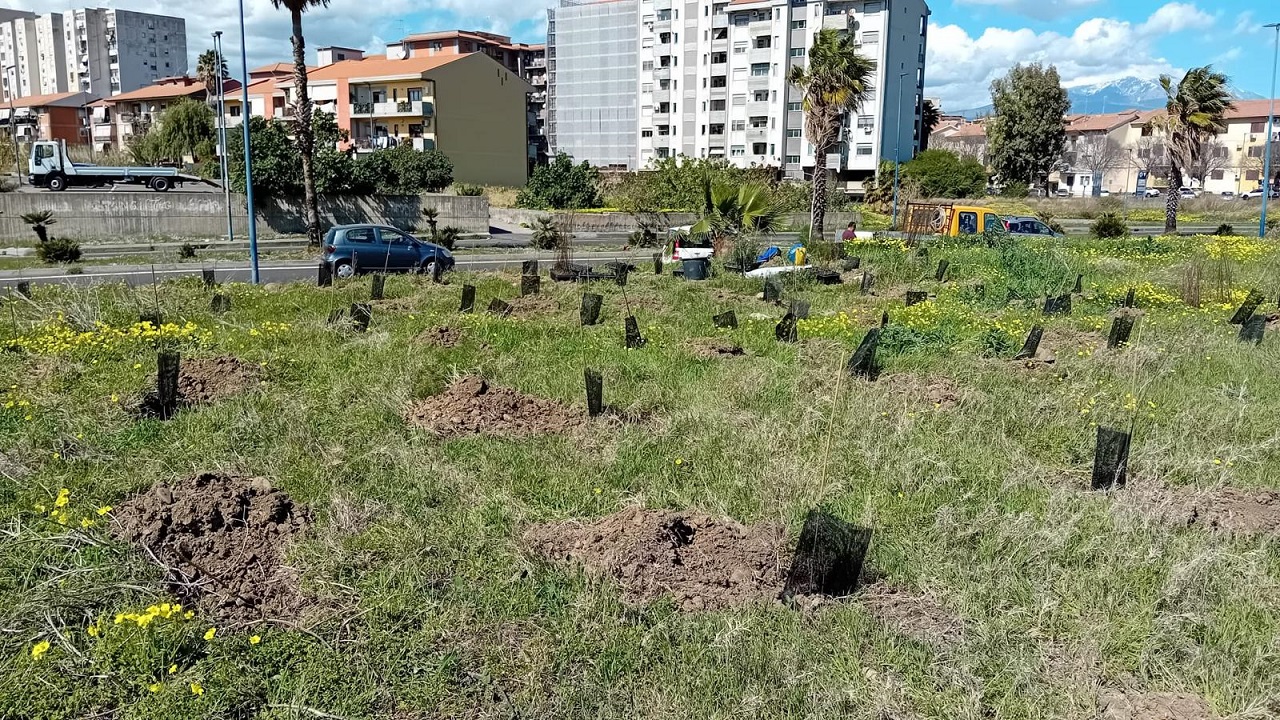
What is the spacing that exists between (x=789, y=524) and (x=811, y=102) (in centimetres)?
2561

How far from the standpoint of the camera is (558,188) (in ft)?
148

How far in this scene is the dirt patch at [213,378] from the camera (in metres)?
8.63

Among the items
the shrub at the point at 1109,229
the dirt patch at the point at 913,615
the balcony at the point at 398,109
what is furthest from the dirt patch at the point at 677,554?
the balcony at the point at 398,109

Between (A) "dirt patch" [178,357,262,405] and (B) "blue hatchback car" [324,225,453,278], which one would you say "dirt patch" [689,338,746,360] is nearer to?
(A) "dirt patch" [178,357,262,405]

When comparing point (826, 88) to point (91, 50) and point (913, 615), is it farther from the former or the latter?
point (91, 50)

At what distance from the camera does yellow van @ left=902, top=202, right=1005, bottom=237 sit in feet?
81.6

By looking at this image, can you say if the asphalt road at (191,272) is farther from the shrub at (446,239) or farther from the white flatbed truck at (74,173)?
the white flatbed truck at (74,173)

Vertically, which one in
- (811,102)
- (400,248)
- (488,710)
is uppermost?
(811,102)

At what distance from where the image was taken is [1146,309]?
1445cm

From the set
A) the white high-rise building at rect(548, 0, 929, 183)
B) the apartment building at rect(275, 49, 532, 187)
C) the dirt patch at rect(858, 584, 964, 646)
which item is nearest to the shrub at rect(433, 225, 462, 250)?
the dirt patch at rect(858, 584, 964, 646)

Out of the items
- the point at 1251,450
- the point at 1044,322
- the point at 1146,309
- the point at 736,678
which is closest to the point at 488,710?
the point at 736,678

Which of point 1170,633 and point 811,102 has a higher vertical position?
point 811,102

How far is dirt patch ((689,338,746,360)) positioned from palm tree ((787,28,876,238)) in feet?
56.9

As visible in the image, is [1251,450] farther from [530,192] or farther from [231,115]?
[231,115]
